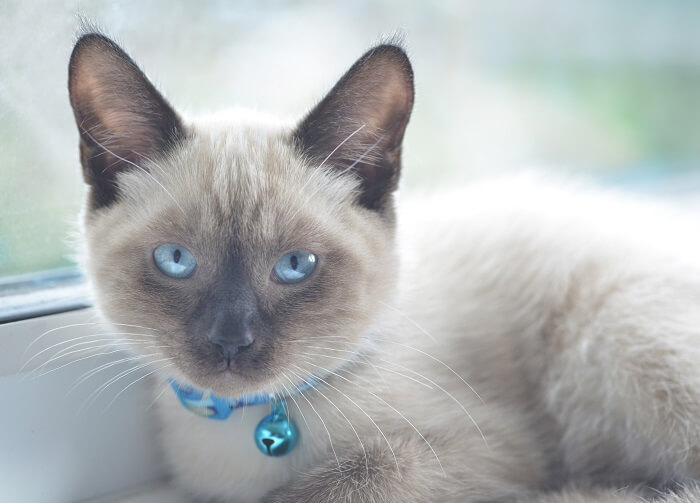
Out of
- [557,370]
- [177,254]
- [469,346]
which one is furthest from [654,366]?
[177,254]

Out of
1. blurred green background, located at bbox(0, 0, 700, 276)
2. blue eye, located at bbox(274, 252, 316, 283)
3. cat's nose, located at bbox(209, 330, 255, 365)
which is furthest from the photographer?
blurred green background, located at bbox(0, 0, 700, 276)

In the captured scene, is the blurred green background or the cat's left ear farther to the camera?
the blurred green background

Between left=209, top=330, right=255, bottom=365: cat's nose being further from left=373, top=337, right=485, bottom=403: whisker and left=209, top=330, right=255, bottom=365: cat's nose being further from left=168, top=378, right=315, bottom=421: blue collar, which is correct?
left=373, top=337, right=485, bottom=403: whisker

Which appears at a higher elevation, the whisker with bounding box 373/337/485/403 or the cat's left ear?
the cat's left ear

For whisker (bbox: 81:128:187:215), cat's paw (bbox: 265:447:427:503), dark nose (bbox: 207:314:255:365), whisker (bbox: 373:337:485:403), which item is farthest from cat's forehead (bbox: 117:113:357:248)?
cat's paw (bbox: 265:447:427:503)

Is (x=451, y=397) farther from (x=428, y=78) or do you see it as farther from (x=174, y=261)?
(x=428, y=78)

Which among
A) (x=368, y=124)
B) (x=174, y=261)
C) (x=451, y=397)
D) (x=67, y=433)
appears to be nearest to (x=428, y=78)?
(x=368, y=124)

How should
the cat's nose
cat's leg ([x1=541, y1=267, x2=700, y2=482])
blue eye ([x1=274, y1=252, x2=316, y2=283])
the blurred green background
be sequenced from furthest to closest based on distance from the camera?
1. the blurred green background
2. cat's leg ([x1=541, y1=267, x2=700, y2=482])
3. blue eye ([x1=274, y1=252, x2=316, y2=283])
4. the cat's nose

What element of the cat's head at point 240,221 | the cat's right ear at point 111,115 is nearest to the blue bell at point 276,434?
the cat's head at point 240,221
